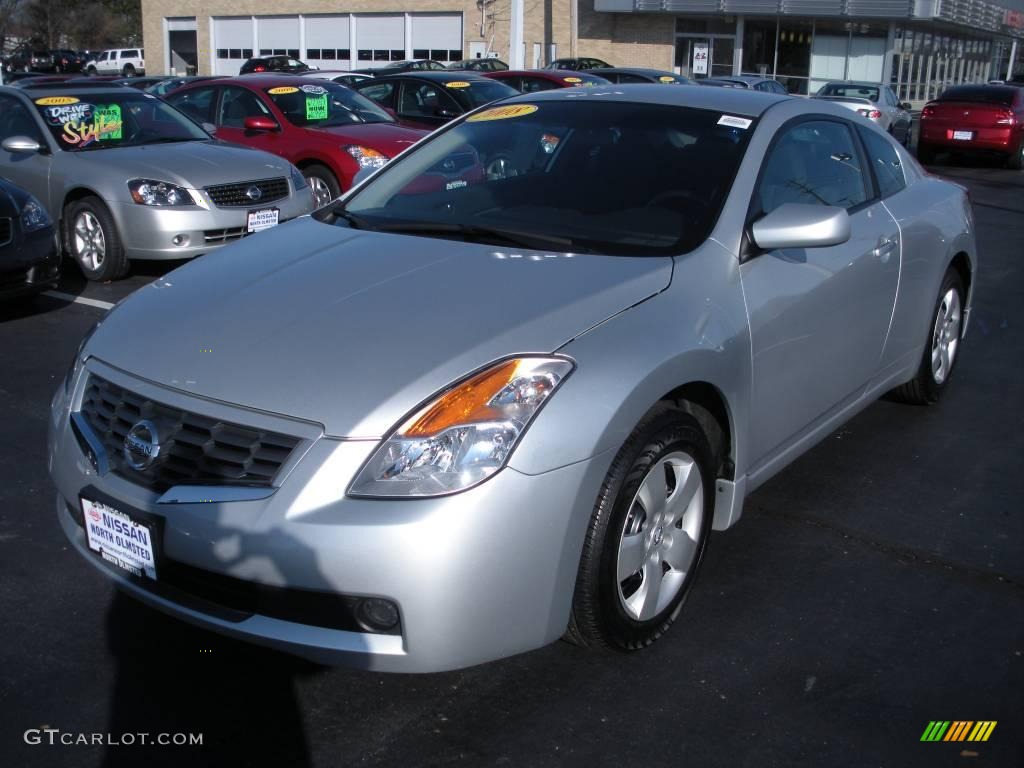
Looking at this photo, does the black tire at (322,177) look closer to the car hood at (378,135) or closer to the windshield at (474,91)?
the car hood at (378,135)

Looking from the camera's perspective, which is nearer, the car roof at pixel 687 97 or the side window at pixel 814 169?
the side window at pixel 814 169

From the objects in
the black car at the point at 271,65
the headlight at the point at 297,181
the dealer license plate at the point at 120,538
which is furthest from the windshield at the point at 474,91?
the black car at the point at 271,65

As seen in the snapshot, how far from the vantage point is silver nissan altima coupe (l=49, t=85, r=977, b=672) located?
263 cm

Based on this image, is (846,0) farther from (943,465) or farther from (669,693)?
(669,693)

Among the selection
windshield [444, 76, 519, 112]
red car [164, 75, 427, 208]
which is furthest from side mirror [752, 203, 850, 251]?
windshield [444, 76, 519, 112]

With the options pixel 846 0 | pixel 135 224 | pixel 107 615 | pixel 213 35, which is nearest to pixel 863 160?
pixel 107 615

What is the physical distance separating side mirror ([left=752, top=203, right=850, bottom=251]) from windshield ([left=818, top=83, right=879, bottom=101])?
20.6 m

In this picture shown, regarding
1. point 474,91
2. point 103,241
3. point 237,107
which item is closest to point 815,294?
point 103,241

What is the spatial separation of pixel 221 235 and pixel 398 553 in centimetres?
629

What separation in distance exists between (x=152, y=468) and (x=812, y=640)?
6.67 feet

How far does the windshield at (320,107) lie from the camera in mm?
10906

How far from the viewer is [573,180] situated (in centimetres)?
395

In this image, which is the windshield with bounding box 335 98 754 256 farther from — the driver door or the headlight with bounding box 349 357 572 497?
the headlight with bounding box 349 357 572 497

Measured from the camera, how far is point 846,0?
34062 millimetres
